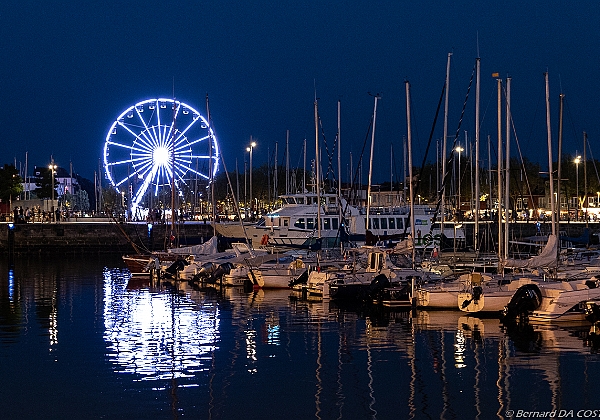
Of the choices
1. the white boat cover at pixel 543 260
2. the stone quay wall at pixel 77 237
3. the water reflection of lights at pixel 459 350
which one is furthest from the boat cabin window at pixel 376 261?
the stone quay wall at pixel 77 237

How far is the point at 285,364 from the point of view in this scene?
74.8 ft

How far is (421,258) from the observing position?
41.2m

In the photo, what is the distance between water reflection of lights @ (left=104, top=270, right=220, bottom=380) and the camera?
22469mm

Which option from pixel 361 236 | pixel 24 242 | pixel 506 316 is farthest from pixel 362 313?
pixel 24 242

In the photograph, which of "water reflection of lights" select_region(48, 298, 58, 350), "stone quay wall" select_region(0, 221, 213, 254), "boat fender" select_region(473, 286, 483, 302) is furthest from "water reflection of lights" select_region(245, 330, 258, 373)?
"stone quay wall" select_region(0, 221, 213, 254)

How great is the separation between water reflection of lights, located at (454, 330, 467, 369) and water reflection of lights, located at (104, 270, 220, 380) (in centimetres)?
600

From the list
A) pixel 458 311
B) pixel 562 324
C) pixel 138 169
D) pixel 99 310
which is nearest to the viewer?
pixel 562 324

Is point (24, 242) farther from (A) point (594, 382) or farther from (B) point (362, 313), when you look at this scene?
(A) point (594, 382)

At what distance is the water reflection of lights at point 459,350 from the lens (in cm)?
2267

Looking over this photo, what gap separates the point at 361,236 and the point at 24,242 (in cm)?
3161

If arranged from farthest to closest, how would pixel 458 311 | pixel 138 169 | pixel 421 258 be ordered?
pixel 138 169 → pixel 421 258 → pixel 458 311

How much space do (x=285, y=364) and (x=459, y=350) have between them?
4762mm

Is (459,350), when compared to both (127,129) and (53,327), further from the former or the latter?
(127,129)

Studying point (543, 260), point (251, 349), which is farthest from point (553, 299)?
point (251, 349)
